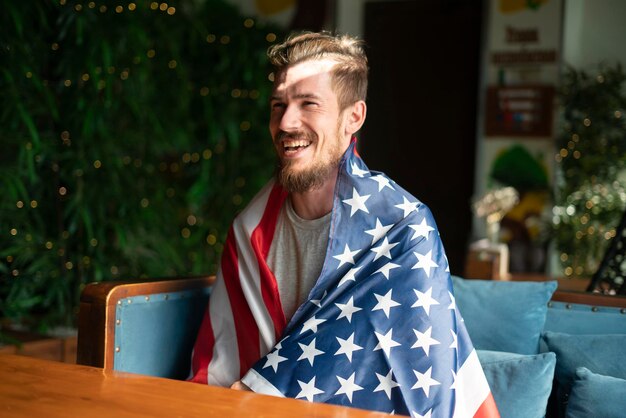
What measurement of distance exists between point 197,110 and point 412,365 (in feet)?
13.2

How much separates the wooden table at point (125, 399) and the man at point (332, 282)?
0.42m

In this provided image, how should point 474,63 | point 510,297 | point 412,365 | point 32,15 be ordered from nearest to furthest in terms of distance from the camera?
point 412,365 → point 510,297 → point 32,15 → point 474,63

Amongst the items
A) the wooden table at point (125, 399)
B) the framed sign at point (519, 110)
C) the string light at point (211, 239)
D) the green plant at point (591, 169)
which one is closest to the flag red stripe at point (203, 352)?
the wooden table at point (125, 399)

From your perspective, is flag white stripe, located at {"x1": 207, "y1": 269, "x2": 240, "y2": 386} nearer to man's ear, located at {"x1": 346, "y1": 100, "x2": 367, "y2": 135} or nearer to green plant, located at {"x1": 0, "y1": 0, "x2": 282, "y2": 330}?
man's ear, located at {"x1": 346, "y1": 100, "x2": 367, "y2": 135}

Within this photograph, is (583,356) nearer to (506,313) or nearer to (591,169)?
(506,313)

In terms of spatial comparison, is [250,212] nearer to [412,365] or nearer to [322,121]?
[322,121]

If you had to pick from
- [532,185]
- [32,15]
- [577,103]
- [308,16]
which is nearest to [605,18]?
[577,103]

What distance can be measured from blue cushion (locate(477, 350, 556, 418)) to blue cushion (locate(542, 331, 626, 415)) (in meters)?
0.05

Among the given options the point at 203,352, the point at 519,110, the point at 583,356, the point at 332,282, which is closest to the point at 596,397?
the point at 583,356

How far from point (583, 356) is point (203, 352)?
936 mm

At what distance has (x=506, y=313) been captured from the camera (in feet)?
6.63

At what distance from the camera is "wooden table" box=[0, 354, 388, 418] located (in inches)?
46.9

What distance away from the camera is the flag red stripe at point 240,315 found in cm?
195

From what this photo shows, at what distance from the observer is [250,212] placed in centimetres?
206
